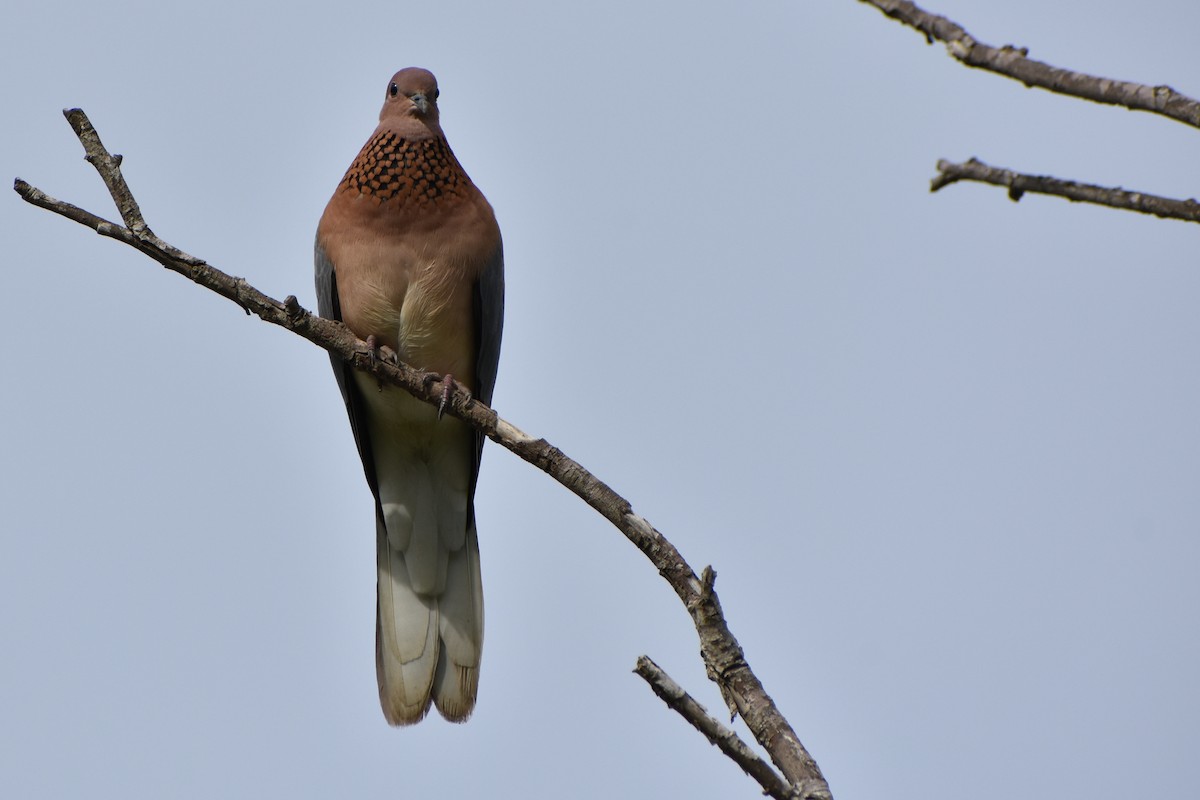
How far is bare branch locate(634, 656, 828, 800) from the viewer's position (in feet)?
8.93

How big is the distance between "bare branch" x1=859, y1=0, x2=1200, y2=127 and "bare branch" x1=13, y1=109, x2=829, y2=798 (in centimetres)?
131

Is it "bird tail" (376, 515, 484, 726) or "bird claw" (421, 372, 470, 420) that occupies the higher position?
"bird claw" (421, 372, 470, 420)

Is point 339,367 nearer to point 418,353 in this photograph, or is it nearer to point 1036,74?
point 418,353

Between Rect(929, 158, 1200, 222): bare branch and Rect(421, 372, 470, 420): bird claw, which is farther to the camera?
Rect(421, 372, 470, 420): bird claw

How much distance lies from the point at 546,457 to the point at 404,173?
74.4 inches

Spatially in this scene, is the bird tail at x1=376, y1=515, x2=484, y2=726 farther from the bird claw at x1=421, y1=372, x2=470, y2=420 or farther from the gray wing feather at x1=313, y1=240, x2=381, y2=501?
the bird claw at x1=421, y1=372, x2=470, y2=420

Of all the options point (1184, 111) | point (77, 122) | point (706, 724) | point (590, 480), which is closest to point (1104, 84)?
point (1184, 111)

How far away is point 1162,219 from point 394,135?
137 inches

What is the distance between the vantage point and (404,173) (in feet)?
16.8

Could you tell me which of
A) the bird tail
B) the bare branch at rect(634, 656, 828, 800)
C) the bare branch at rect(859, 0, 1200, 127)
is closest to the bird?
the bird tail

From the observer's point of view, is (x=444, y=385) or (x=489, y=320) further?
(x=489, y=320)

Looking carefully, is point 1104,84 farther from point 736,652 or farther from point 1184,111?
point 736,652

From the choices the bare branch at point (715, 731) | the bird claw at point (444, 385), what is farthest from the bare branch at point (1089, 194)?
the bird claw at point (444, 385)

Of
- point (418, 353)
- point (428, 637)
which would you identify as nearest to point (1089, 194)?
point (418, 353)
